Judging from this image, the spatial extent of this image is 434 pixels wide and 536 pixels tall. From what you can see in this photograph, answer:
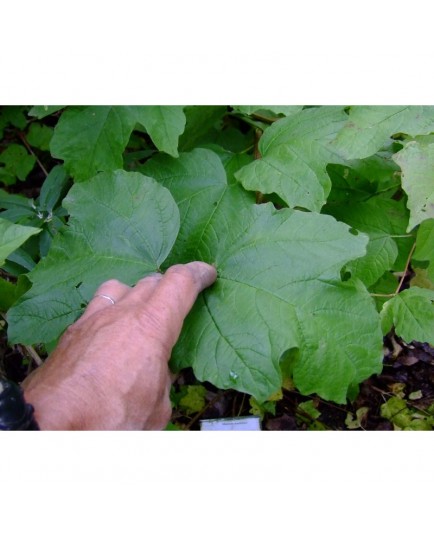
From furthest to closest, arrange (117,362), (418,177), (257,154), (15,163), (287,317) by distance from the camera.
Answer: (15,163)
(257,154)
(418,177)
(287,317)
(117,362)

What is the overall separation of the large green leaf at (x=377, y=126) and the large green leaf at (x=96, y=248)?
2.10ft

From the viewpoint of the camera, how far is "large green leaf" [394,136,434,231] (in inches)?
67.2

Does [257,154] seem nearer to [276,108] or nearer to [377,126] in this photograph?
[276,108]

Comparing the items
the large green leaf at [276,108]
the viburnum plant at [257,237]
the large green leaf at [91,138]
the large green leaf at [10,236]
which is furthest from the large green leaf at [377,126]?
the large green leaf at [10,236]

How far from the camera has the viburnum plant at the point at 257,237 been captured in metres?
1.62

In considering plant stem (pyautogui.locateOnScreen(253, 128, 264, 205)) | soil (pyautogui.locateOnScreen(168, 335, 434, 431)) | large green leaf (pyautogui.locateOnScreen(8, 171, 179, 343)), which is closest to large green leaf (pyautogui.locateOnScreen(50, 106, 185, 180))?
large green leaf (pyautogui.locateOnScreen(8, 171, 179, 343))

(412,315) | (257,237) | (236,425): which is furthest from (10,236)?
(412,315)

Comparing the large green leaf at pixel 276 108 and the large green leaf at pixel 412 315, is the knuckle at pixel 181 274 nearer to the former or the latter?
the large green leaf at pixel 276 108

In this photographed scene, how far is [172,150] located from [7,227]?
65 centimetres

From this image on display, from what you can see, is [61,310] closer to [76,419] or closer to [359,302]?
[76,419]

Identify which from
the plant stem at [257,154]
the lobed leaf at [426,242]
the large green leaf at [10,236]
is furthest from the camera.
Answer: the plant stem at [257,154]

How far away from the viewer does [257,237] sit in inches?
69.4

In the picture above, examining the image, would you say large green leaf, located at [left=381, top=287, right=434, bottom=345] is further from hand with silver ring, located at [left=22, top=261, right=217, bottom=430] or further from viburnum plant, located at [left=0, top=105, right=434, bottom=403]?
hand with silver ring, located at [left=22, top=261, right=217, bottom=430]

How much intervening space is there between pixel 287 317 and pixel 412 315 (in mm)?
548
